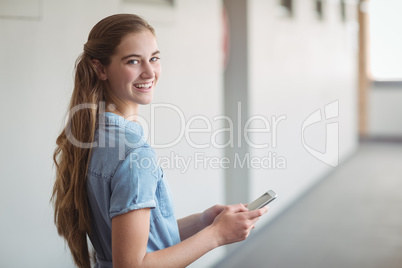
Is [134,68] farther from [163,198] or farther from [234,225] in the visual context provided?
[234,225]

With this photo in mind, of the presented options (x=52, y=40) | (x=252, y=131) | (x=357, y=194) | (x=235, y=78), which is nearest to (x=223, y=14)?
(x=235, y=78)

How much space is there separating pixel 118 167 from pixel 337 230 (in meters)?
3.66

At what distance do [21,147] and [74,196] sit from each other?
36.4 inches

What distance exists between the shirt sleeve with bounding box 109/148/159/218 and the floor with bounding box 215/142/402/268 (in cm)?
268

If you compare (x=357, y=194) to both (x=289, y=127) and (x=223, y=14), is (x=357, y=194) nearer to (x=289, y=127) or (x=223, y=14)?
(x=289, y=127)

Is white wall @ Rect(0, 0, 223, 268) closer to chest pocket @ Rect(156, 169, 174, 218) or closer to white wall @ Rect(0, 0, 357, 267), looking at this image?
white wall @ Rect(0, 0, 357, 267)

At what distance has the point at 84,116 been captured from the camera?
1167 millimetres

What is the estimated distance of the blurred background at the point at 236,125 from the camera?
6.59 ft

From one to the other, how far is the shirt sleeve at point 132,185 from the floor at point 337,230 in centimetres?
268

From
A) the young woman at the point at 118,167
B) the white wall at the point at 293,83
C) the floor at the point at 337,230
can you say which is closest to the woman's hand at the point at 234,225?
the young woman at the point at 118,167

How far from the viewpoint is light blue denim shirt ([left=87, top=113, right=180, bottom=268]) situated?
1068mm

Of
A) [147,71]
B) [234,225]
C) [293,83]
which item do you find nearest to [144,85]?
[147,71]

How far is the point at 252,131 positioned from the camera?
414cm

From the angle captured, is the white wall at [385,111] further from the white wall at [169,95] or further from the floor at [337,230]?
the white wall at [169,95]
